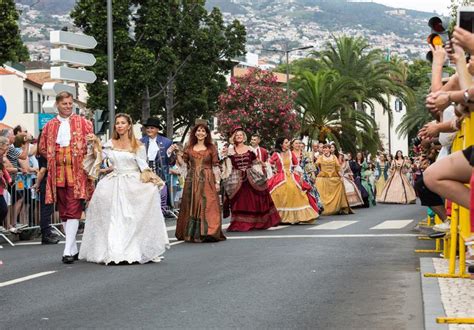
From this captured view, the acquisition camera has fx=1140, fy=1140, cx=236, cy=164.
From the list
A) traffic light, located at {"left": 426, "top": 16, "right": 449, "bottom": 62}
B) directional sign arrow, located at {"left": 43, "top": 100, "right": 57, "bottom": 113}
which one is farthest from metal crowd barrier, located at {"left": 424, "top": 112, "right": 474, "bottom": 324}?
directional sign arrow, located at {"left": 43, "top": 100, "right": 57, "bottom": 113}

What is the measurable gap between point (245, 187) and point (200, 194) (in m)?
3.12

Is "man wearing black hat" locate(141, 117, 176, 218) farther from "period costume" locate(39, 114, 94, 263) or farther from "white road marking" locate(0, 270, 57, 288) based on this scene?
"white road marking" locate(0, 270, 57, 288)

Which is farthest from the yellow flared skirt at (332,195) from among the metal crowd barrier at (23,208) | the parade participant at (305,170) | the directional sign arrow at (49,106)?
the metal crowd barrier at (23,208)

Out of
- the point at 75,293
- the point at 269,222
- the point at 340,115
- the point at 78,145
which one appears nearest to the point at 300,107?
the point at 340,115

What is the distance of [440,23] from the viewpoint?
393 inches

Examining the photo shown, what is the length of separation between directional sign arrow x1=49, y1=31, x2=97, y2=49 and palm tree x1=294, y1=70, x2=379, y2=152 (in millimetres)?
32831

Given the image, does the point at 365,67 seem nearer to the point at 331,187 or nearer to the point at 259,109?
the point at 259,109

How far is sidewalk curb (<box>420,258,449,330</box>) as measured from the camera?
736 cm

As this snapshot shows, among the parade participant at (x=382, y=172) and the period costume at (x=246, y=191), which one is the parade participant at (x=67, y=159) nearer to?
the period costume at (x=246, y=191)

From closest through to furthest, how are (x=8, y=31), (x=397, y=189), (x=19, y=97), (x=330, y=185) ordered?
1. (x=330, y=185)
2. (x=8, y=31)
3. (x=397, y=189)
4. (x=19, y=97)

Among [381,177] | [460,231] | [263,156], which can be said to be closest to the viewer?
[460,231]

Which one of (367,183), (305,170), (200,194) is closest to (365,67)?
(367,183)

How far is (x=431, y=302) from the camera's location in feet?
27.4

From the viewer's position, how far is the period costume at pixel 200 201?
16.6 meters
